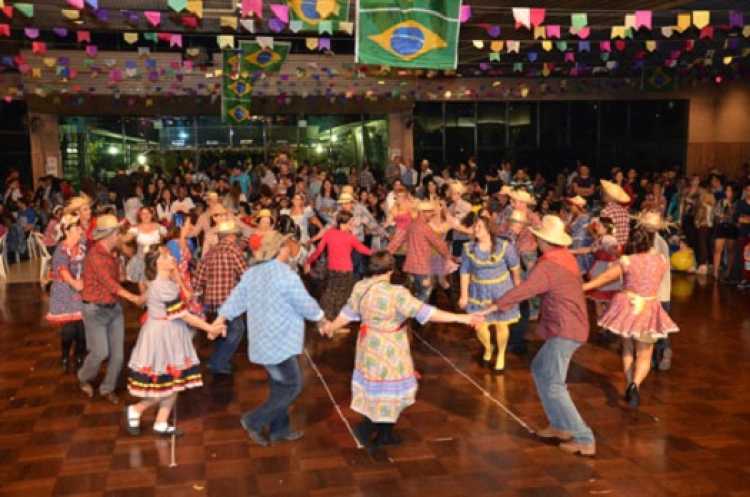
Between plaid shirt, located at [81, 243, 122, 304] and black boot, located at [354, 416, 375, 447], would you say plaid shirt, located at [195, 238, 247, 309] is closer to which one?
plaid shirt, located at [81, 243, 122, 304]

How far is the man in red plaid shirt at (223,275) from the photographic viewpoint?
6.81m

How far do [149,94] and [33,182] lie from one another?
3.88 meters

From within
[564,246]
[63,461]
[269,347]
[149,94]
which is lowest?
[63,461]

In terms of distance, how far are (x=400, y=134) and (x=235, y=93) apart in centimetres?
625

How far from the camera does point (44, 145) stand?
19.0m

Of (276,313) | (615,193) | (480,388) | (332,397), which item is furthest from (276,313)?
(615,193)

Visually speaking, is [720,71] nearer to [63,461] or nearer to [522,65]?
[522,65]

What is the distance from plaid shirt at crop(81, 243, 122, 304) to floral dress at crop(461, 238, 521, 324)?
3025 mm

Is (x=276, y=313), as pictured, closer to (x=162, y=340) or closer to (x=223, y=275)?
(x=162, y=340)

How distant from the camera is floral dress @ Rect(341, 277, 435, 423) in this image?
4.80 meters

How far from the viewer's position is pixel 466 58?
18.0 metres

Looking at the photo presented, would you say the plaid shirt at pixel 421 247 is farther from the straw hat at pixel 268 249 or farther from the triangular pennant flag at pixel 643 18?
the triangular pennant flag at pixel 643 18

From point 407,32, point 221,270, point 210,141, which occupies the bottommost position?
point 221,270

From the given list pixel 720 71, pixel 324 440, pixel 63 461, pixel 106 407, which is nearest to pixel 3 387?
pixel 106 407
